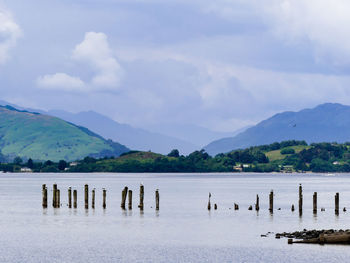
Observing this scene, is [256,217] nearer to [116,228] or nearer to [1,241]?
[116,228]

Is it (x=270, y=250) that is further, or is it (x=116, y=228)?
(x=116, y=228)

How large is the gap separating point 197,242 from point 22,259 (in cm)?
1714

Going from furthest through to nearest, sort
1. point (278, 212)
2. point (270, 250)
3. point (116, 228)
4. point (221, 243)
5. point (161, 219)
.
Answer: point (278, 212) → point (161, 219) → point (116, 228) → point (221, 243) → point (270, 250)

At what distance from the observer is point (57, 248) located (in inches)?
2379

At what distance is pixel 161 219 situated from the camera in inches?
3386

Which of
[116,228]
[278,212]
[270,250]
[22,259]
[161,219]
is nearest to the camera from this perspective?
[22,259]

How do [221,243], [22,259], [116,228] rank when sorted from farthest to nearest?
[116,228] → [221,243] → [22,259]

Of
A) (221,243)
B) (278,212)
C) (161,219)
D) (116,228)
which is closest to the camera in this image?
(221,243)

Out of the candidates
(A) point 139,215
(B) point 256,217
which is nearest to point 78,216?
(A) point 139,215

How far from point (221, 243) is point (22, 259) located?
18.6 meters

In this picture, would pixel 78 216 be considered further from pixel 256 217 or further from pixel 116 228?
pixel 256 217

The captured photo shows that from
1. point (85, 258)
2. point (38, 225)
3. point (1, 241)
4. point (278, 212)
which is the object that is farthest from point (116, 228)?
point (278, 212)

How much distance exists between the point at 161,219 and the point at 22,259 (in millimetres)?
32822

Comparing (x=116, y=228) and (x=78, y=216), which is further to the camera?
(x=78, y=216)
